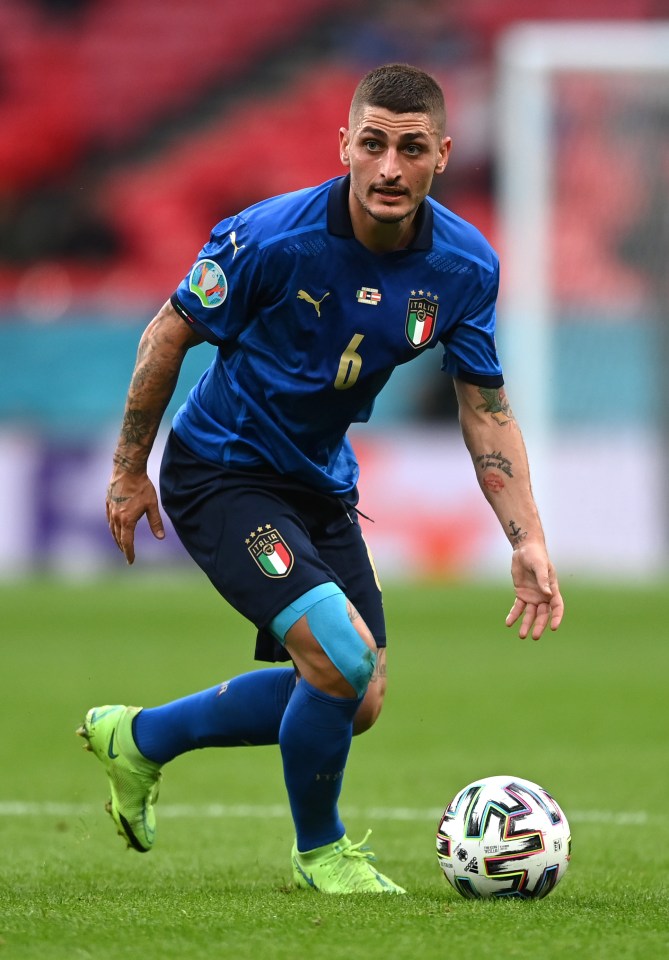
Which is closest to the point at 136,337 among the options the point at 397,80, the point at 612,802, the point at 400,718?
the point at 400,718

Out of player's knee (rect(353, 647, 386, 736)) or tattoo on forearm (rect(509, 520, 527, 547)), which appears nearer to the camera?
tattoo on forearm (rect(509, 520, 527, 547))

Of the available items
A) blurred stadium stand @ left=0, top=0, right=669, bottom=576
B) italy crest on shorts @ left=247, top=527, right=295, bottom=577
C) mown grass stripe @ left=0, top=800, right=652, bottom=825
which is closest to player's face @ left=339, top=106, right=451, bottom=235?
italy crest on shorts @ left=247, top=527, right=295, bottom=577

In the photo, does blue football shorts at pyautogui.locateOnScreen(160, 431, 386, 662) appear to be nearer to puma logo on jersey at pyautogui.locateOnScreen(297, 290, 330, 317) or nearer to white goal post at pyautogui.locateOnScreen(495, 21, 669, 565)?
puma logo on jersey at pyautogui.locateOnScreen(297, 290, 330, 317)

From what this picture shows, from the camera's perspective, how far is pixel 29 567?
1744 cm

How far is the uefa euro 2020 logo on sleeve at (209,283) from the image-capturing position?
175 inches

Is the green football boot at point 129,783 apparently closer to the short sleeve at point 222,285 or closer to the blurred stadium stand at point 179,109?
the short sleeve at point 222,285

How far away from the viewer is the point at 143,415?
15.1 ft

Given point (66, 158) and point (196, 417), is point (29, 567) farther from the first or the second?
point (196, 417)

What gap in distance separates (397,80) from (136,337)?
58.6ft

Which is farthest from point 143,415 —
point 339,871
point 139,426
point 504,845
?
point 504,845


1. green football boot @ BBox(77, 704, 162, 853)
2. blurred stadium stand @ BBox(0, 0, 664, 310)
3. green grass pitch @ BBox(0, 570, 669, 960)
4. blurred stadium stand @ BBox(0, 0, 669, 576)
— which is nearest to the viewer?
green grass pitch @ BBox(0, 570, 669, 960)

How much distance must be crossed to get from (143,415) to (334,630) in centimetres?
83

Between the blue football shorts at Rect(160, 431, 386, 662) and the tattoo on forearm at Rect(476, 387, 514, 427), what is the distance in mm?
506

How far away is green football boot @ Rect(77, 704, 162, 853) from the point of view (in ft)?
16.4
